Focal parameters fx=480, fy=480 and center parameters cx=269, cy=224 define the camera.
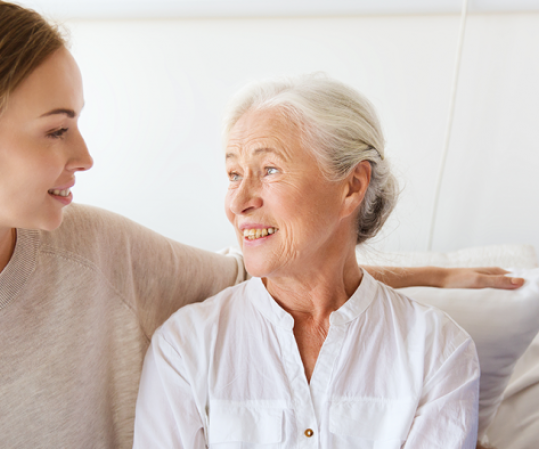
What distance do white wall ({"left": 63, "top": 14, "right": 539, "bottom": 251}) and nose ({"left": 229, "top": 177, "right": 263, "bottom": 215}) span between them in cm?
87

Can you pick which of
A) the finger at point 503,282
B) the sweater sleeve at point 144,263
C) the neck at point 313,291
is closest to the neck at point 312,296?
the neck at point 313,291

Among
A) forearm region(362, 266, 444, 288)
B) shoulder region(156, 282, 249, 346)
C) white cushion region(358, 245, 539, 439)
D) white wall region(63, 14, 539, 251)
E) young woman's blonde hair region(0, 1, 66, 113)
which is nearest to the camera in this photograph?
young woman's blonde hair region(0, 1, 66, 113)

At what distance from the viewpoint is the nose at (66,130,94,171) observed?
1045 mm

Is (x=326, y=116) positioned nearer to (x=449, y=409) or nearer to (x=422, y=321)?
(x=422, y=321)

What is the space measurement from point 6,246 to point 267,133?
0.67 m

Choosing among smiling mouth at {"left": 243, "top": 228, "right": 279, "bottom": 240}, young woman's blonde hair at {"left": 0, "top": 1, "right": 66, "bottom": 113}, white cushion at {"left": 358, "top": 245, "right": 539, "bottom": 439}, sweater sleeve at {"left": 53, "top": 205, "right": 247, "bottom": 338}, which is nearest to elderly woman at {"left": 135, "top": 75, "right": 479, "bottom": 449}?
smiling mouth at {"left": 243, "top": 228, "right": 279, "bottom": 240}

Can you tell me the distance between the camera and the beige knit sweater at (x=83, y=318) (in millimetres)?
1102

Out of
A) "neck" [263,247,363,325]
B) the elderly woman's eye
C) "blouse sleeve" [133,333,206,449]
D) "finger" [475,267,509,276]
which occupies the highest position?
the elderly woman's eye

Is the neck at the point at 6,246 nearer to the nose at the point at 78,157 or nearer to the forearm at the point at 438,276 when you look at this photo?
the nose at the point at 78,157

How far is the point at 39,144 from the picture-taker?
38.2 inches

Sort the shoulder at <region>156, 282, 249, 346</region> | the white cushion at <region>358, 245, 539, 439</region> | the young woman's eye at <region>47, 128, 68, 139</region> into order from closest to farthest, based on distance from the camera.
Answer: the young woman's eye at <region>47, 128, 68, 139</region>, the shoulder at <region>156, 282, 249, 346</region>, the white cushion at <region>358, 245, 539, 439</region>

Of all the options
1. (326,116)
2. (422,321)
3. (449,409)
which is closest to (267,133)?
(326,116)

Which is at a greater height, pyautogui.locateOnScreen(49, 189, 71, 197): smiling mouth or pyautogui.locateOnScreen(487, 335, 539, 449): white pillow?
pyautogui.locateOnScreen(49, 189, 71, 197): smiling mouth

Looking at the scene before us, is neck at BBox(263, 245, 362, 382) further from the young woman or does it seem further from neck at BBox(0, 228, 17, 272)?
neck at BBox(0, 228, 17, 272)
